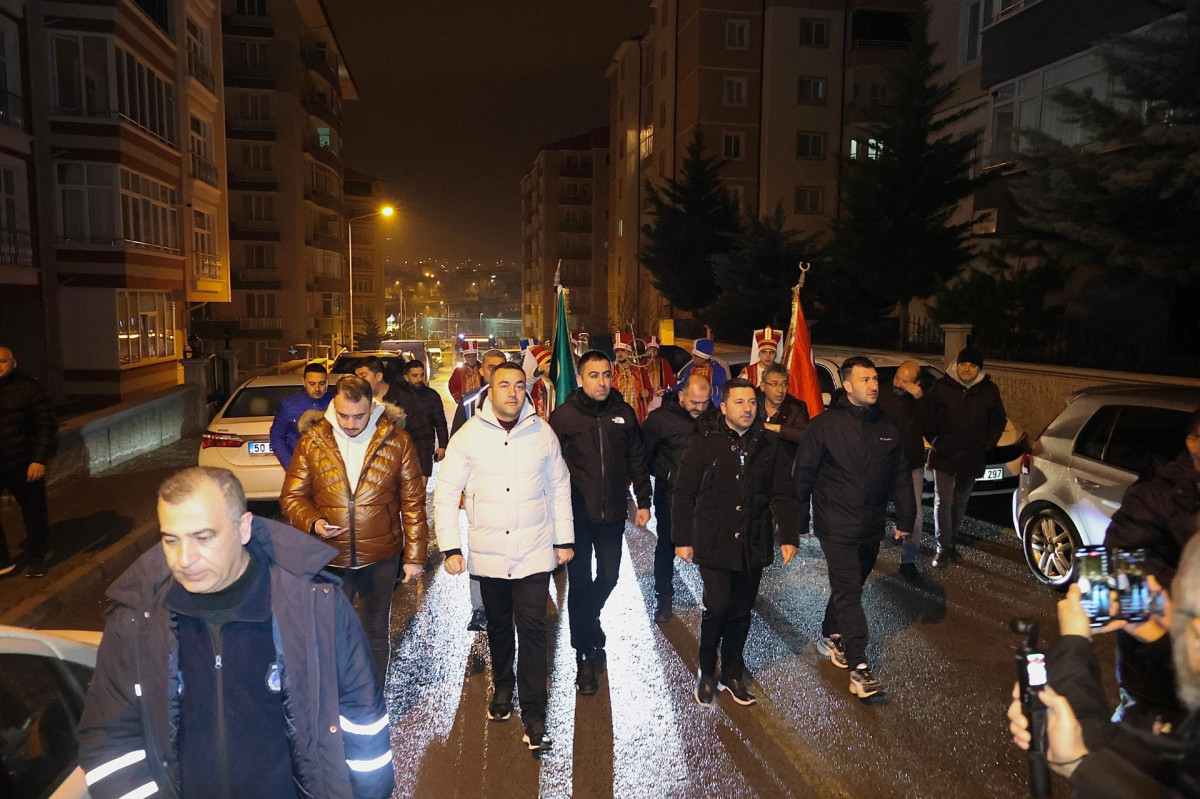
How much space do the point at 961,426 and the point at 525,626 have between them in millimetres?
4892

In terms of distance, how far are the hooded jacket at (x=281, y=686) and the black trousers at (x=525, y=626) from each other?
221 cm

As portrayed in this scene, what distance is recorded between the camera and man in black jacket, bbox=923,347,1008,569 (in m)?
8.22

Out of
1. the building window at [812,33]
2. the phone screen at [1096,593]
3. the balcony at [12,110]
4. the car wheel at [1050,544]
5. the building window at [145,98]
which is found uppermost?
the building window at [812,33]

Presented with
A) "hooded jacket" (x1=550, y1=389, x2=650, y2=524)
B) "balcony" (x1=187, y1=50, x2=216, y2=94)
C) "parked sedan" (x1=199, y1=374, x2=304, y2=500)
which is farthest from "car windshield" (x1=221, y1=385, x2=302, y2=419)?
"balcony" (x1=187, y1=50, x2=216, y2=94)

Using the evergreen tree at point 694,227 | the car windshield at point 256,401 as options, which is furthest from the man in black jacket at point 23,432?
the evergreen tree at point 694,227

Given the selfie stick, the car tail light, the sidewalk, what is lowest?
the sidewalk

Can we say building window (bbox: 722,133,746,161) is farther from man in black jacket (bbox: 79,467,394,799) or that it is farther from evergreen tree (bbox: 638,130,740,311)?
man in black jacket (bbox: 79,467,394,799)

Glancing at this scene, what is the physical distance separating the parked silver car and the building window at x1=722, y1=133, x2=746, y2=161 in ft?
127

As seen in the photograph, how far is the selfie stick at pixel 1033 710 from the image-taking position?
7.39 ft

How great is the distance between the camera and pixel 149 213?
25.1 m

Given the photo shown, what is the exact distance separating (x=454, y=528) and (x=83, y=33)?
72.7ft

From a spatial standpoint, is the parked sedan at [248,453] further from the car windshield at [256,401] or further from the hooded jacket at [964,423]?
the hooded jacket at [964,423]

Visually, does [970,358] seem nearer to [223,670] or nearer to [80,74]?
[223,670]

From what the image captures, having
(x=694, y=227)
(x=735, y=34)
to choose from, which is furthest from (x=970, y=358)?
(x=735, y=34)
